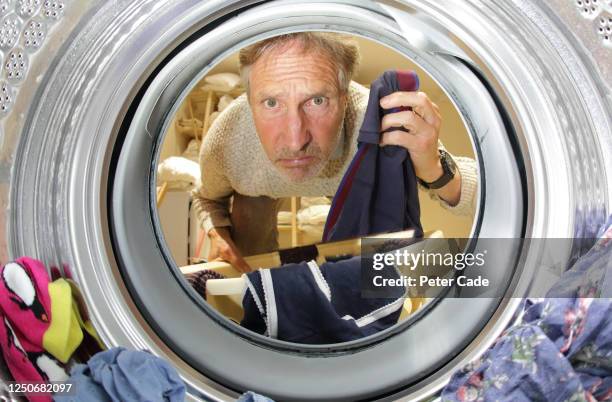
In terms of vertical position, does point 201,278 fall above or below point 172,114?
Answer: below

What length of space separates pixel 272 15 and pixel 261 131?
1.11ft

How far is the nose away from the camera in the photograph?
113 centimetres

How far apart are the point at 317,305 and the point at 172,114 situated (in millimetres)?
383

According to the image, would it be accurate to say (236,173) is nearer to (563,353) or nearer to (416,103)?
(416,103)

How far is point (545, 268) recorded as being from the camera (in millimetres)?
818

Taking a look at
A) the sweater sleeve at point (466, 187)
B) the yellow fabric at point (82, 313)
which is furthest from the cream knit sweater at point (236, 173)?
the yellow fabric at point (82, 313)

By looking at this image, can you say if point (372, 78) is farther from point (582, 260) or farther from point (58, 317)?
point (58, 317)

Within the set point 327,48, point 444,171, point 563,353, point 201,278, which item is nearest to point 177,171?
point 201,278

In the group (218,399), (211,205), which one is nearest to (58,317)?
(218,399)

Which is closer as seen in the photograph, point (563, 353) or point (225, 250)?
point (563, 353)

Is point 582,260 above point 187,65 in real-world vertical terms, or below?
below

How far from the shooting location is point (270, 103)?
3.71 feet

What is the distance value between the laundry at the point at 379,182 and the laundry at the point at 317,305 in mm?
73

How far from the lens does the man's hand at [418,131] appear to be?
1014mm
